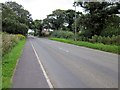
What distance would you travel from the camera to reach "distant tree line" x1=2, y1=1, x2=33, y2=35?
66881 mm

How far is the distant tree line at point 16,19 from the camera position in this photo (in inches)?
2633

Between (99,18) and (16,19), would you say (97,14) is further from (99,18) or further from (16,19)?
(16,19)

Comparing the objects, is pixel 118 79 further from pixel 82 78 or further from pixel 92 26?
pixel 92 26

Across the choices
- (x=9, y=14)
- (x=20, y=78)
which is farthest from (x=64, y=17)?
(x=20, y=78)

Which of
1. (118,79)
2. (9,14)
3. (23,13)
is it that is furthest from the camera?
(23,13)

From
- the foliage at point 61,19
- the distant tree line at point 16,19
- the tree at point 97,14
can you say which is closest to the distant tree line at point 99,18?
Answer: the tree at point 97,14

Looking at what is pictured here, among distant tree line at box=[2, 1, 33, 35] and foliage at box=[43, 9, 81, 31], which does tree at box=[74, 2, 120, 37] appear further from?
foliage at box=[43, 9, 81, 31]

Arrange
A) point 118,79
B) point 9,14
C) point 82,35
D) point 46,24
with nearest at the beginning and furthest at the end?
point 118,79 < point 82,35 < point 9,14 < point 46,24

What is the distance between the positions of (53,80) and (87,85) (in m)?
1.79

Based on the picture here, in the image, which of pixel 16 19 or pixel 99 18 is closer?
pixel 99 18

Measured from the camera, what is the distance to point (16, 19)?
8294 cm

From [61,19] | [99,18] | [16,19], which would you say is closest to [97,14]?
[99,18]

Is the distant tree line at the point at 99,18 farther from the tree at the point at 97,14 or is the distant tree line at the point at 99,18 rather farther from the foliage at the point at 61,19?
the foliage at the point at 61,19

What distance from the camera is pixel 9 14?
67.3m
